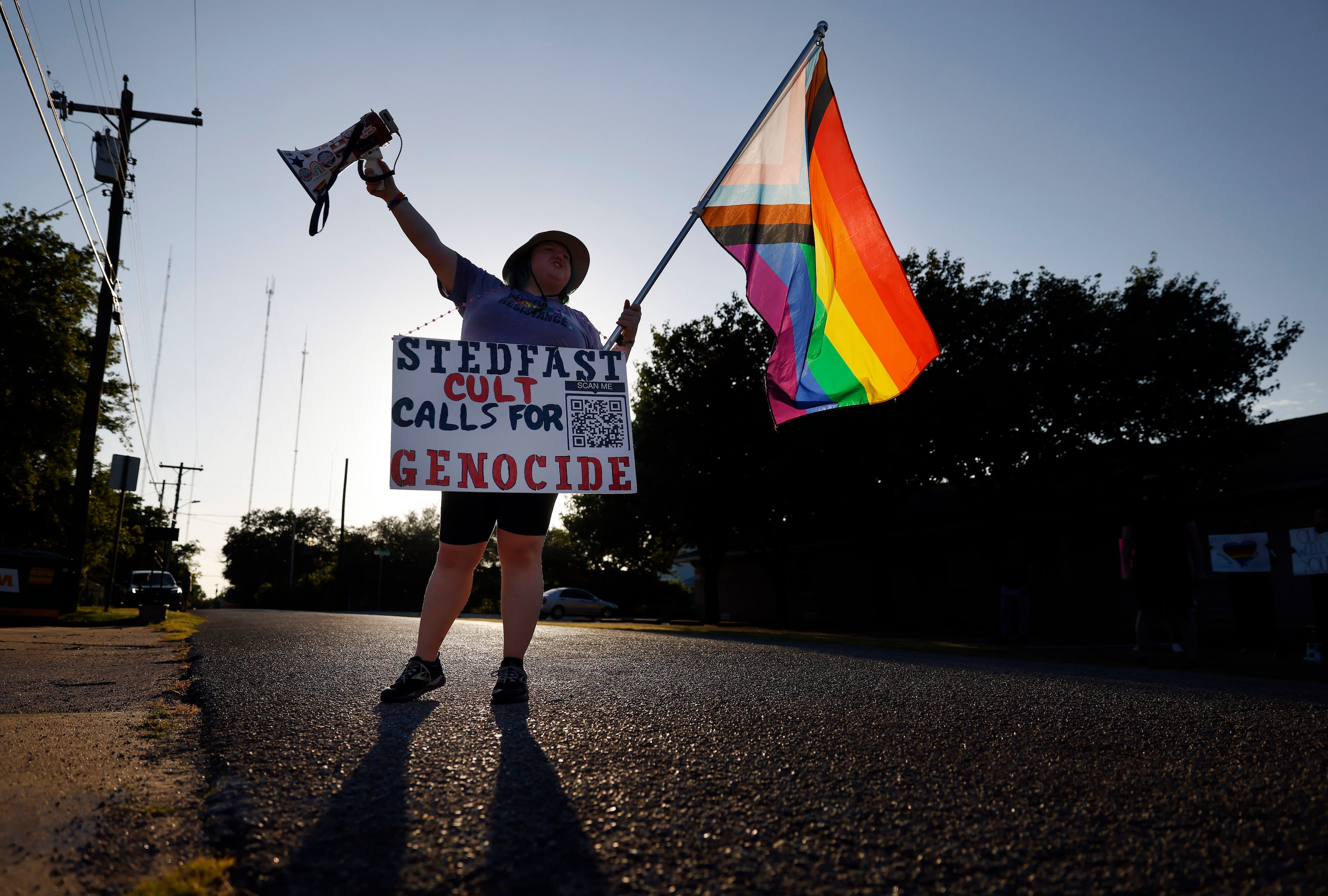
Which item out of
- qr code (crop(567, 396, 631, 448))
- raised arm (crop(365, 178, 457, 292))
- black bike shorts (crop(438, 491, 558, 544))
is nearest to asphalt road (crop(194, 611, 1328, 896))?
black bike shorts (crop(438, 491, 558, 544))

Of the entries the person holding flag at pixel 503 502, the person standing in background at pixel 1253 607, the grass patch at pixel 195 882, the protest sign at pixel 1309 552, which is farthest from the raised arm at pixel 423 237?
the person standing in background at pixel 1253 607

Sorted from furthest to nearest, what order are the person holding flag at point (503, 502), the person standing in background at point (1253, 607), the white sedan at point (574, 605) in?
the white sedan at point (574, 605) < the person standing in background at point (1253, 607) < the person holding flag at point (503, 502)

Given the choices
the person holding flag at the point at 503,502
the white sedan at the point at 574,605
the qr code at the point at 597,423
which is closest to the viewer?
the person holding flag at the point at 503,502

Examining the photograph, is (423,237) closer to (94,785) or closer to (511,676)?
(511,676)

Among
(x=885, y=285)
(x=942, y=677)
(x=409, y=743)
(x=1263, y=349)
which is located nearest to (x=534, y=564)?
(x=409, y=743)

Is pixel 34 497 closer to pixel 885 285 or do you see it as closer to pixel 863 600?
pixel 885 285

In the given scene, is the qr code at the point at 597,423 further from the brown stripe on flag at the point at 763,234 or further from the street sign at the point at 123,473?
the street sign at the point at 123,473

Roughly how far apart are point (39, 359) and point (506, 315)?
2140cm

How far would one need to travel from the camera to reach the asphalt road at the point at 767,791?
130 centimetres

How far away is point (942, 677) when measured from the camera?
4.07 meters

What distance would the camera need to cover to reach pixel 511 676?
3141 mm

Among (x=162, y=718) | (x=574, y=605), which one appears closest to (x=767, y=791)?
(x=162, y=718)

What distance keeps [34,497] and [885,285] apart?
82.3 feet

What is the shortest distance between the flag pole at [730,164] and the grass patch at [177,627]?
6.53 m
